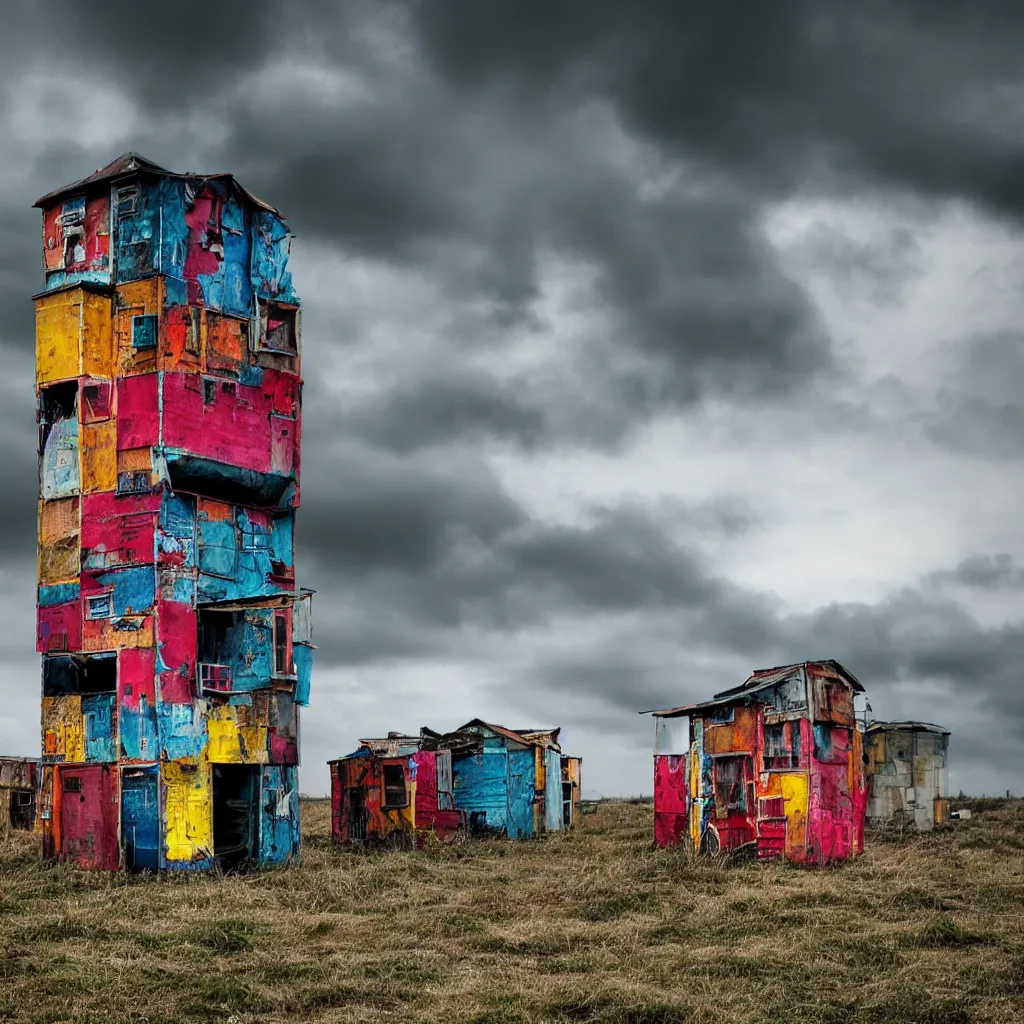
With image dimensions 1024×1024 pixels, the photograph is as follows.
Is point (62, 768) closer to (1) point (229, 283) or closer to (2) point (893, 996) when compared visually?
(1) point (229, 283)

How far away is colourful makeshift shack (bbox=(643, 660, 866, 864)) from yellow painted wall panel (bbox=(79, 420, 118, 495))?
56.0 feet

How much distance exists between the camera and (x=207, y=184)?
37281 mm

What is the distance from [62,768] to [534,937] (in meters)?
17.7

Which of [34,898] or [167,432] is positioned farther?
[167,432]

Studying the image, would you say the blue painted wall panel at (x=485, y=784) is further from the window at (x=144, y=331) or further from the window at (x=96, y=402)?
the window at (x=144, y=331)

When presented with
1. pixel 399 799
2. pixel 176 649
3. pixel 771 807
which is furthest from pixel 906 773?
pixel 176 649

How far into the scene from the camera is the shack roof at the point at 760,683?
1341 inches

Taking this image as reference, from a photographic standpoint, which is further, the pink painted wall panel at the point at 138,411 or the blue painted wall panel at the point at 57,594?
the blue painted wall panel at the point at 57,594

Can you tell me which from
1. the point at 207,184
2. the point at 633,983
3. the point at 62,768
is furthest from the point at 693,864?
the point at 207,184

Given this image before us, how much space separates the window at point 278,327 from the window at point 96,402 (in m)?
4.64

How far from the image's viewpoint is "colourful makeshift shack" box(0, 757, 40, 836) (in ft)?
151

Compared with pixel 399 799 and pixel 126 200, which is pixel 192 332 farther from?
pixel 399 799

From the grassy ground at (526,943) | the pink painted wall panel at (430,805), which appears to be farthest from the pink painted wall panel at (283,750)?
the pink painted wall panel at (430,805)

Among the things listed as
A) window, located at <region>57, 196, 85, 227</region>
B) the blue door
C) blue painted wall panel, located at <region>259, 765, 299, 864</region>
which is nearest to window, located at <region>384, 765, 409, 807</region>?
blue painted wall panel, located at <region>259, 765, 299, 864</region>
